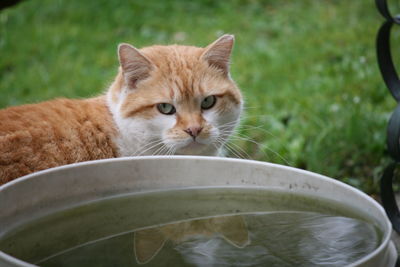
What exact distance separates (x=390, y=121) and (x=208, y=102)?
4.12ft

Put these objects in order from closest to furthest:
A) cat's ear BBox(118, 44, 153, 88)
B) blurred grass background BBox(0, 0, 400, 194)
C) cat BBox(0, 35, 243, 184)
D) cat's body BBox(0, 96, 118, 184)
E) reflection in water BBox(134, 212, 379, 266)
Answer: reflection in water BBox(134, 212, 379, 266) → cat's body BBox(0, 96, 118, 184) → cat BBox(0, 35, 243, 184) → cat's ear BBox(118, 44, 153, 88) → blurred grass background BBox(0, 0, 400, 194)

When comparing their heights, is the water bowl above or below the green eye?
above

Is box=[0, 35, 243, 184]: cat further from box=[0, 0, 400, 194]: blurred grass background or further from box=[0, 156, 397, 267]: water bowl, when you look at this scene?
box=[0, 156, 397, 267]: water bowl

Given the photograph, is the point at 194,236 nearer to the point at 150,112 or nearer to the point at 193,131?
the point at 193,131

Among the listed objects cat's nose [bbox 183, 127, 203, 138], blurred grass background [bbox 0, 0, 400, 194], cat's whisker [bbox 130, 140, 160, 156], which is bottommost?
blurred grass background [bbox 0, 0, 400, 194]

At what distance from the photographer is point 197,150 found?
2.88 meters

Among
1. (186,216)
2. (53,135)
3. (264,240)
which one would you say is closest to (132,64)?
(53,135)

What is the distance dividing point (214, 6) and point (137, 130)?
4.48 meters

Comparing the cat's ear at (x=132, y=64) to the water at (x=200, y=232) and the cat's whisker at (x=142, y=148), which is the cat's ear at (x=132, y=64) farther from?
the water at (x=200, y=232)

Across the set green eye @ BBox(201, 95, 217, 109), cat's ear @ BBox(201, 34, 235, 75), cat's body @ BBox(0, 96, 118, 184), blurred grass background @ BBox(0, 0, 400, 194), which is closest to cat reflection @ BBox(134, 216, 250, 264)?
cat's body @ BBox(0, 96, 118, 184)

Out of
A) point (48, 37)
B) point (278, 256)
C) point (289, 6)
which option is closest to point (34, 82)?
point (48, 37)

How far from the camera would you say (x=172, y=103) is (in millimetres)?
2873

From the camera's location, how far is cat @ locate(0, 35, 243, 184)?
2.71 metres

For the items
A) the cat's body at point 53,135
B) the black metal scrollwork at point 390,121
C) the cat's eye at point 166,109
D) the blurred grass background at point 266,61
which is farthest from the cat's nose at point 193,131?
the black metal scrollwork at point 390,121
